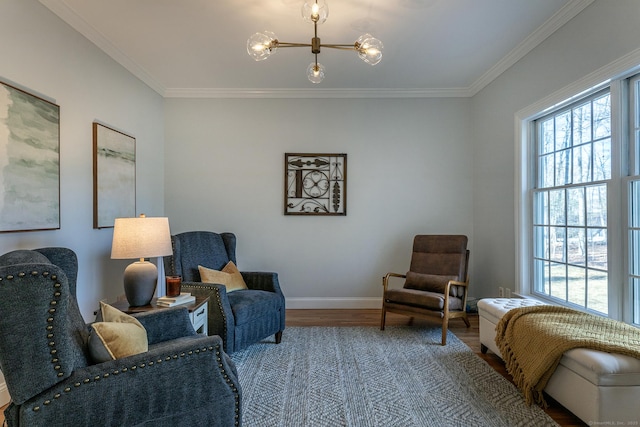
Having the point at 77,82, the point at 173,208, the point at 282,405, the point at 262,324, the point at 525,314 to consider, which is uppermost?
the point at 77,82

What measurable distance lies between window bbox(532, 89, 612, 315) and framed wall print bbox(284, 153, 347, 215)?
2097 millimetres

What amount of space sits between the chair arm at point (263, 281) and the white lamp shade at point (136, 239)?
1164 millimetres

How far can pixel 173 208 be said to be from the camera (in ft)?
14.5

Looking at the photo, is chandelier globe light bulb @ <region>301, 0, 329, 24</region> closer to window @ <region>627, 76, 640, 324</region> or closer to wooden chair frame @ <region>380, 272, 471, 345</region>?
window @ <region>627, 76, 640, 324</region>

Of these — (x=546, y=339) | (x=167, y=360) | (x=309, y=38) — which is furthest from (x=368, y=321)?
(x=309, y=38)

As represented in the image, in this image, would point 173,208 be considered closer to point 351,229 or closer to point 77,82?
point 77,82

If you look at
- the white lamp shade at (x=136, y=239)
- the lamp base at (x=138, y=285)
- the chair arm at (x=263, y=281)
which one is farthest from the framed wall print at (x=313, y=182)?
the lamp base at (x=138, y=285)

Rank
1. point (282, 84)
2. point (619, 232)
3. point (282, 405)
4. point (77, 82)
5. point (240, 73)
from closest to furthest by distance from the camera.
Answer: point (282, 405), point (619, 232), point (77, 82), point (240, 73), point (282, 84)

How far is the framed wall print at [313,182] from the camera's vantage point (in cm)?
440

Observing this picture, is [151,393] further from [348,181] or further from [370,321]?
[348,181]

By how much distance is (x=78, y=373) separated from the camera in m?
1.30

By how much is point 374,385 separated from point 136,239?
1921 millimetres

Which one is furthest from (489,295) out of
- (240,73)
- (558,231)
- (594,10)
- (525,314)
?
(240,73)

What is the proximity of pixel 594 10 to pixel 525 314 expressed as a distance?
2195 mm
